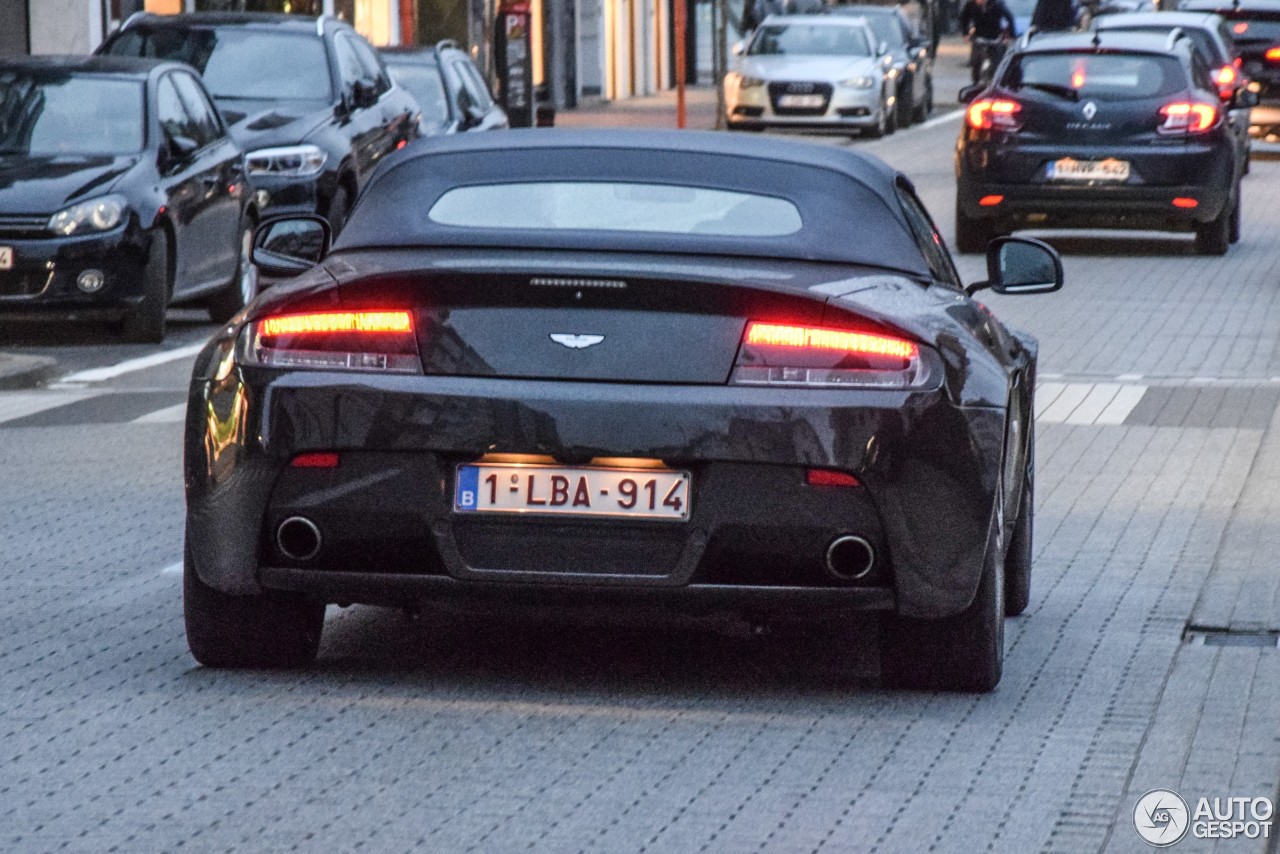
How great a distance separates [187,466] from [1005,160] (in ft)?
50.1

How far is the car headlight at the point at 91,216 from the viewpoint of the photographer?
49.3 ft

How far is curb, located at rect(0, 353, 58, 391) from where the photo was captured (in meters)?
13.9

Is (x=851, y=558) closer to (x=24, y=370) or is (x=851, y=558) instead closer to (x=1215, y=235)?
(x=24, y=370)

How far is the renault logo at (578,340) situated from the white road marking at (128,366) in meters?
7.92

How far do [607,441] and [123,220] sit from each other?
31.5 ft

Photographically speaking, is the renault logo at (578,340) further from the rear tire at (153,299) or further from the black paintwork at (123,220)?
the rear tire at (153,299)

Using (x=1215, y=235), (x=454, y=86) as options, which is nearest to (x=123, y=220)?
(x=454, y=86)

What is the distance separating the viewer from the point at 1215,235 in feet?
69.8

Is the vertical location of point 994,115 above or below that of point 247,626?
below

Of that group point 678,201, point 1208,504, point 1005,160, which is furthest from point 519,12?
point 678,201

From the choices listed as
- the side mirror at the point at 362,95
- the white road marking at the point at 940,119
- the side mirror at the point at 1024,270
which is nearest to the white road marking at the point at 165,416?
the side mirror at the point at 1024,270

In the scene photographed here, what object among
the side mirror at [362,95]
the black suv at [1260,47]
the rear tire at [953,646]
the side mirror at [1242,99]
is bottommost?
the black suv at [1260,47]

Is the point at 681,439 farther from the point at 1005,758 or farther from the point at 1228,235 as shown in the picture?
the point at 1228,235

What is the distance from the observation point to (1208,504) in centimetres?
968
